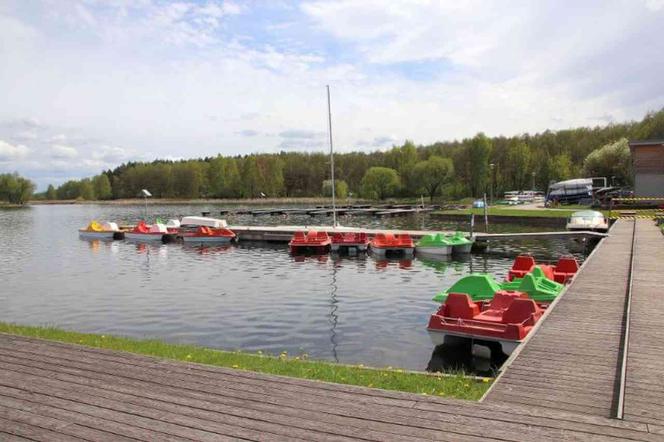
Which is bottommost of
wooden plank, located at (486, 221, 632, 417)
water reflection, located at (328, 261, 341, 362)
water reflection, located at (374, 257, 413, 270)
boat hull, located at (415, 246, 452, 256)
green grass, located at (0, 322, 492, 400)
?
water reflection, located at (374, 257, 413, 270)

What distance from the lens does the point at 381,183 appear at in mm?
122000

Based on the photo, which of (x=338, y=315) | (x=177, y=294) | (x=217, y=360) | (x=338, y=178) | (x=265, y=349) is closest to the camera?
(x=217, y=360)

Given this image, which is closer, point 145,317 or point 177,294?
point 145,317

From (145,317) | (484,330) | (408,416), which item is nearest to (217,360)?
(408,416)

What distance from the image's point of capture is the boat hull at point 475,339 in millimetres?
11789

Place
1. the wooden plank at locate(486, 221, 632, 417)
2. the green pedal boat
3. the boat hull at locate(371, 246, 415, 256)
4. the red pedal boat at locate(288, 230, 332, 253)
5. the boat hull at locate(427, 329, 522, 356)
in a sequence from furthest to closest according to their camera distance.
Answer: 1. the red pedal boat at locate(288, 230, 332, 253)
2. the boat hull at locate(371, 246, 415, 256)
3. the green pedal boat
4. the boat hull at locate(427, 329, 522, 356)
5. the wooden plank at locate(486, 221, 632, 417)

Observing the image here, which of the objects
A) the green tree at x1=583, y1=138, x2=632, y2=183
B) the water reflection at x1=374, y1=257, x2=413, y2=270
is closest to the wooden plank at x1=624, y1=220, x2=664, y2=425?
the water reflection at x1=374, y1=257, x2=413, y2=270

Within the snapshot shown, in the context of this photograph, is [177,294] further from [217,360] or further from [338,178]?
[338,178]

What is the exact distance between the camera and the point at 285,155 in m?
167

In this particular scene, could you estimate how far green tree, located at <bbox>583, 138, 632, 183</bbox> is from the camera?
75575 millimetres

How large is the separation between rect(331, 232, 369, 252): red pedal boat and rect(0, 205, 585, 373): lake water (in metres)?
2.14

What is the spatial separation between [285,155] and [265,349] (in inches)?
6111

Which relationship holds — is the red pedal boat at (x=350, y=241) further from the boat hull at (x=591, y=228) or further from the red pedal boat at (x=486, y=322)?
the red pedal boat at (x=486, y=322)

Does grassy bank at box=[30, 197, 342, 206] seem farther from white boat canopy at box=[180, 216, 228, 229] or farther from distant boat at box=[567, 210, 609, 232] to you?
distant boat at box=[567, 210, 609, 232]
